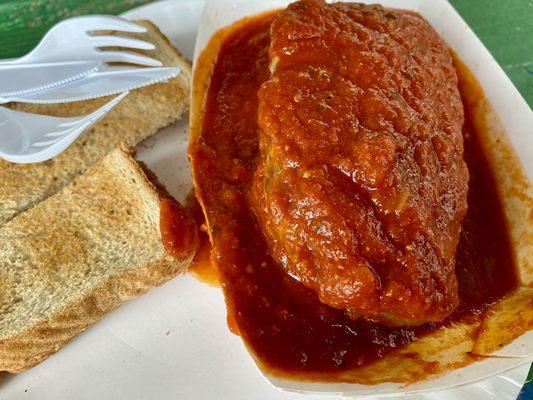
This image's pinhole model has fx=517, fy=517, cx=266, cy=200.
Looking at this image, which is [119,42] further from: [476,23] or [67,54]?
[476,23]

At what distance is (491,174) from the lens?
2.78 m

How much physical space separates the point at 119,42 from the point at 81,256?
1279 mm

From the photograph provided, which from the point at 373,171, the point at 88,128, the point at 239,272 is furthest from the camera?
the point at 88,128

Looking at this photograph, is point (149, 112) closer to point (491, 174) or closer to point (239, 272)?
point (239, 272)

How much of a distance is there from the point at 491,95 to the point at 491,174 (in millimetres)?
452

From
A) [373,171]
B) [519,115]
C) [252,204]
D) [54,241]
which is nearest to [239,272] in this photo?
[252,204]

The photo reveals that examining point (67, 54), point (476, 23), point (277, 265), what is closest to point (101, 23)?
point (67, 54)

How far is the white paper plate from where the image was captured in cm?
253

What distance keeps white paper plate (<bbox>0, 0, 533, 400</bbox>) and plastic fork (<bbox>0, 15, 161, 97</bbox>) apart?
136 centimetres

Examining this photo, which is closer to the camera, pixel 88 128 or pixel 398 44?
pixel 398 44

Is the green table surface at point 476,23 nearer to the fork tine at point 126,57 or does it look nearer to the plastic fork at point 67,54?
the plastic fork at point 67,54

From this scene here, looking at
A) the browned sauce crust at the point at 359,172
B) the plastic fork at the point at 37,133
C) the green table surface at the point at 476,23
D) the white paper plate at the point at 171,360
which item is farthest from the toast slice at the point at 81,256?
the green table surface at the point at 476,23

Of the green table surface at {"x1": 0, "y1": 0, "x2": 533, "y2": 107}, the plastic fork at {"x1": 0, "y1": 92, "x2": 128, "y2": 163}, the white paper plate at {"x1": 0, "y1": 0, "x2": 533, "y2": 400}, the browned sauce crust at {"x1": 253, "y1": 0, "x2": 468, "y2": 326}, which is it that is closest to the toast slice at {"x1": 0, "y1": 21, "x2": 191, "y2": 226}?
the plastic fork at {"x1": 0, "y1": 92, "x2": 128, "y2": 163}

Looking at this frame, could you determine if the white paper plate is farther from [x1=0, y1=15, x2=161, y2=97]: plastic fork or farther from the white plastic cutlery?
[x1=0, y1=15, x2=161, y2=97]: plastic fork
